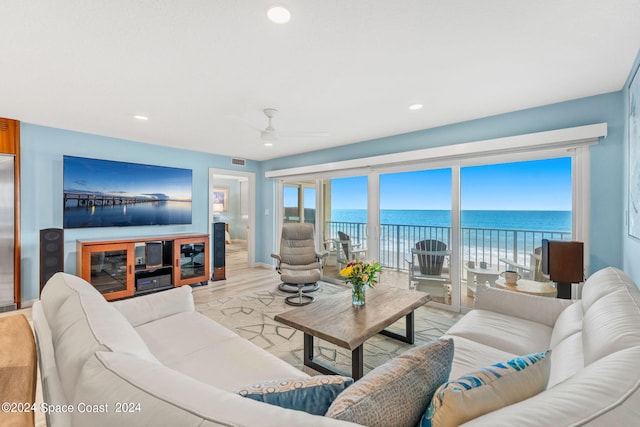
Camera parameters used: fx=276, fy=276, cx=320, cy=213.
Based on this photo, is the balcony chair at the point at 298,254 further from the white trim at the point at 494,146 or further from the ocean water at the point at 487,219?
the white trim at the point at 494,146

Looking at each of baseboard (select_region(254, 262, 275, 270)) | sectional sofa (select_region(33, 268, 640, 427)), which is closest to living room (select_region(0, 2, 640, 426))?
sectional sofa (select_region(33, 268, 640, 427))

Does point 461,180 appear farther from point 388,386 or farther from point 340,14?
point 388,386

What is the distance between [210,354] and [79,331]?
712mm

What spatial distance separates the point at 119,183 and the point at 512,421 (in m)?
5.01

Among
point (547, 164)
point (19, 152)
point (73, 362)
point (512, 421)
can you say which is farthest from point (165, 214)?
point (547, 164)

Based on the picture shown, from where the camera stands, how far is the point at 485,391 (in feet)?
2.46

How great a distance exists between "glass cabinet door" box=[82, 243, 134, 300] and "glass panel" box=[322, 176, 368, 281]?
3.05 meters

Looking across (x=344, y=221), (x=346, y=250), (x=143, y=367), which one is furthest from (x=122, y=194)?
(x=143, y=367)

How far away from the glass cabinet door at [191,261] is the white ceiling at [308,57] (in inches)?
78.6

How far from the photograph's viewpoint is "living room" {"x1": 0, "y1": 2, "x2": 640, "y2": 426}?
7.33 feet

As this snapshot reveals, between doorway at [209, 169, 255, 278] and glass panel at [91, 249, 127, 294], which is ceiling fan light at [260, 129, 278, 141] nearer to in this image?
glass panel at [91, 249, 127, 294]

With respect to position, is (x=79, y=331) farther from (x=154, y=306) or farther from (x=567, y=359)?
(x=567, y=359)

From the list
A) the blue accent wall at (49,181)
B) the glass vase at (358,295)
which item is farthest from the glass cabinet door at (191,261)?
the glass vase at (358,295)

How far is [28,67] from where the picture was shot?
2098mm
